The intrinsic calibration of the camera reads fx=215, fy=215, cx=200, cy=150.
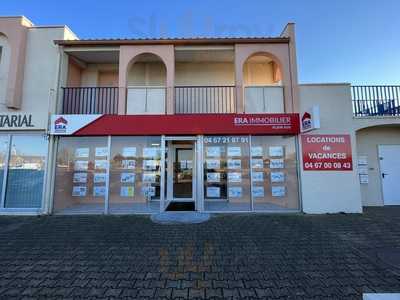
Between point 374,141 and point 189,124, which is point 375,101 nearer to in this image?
point 374,141

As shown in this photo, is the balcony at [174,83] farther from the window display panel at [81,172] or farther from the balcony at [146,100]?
Answer: the window display panel at [81,172]

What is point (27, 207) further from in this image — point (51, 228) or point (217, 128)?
point (217, 128)

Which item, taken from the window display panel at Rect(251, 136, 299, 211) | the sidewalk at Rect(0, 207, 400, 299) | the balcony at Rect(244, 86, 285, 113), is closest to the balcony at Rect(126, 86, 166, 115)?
the balcony at Rect(244, 86, 285, 113)

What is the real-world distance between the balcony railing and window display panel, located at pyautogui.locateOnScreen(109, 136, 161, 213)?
752 centimetres

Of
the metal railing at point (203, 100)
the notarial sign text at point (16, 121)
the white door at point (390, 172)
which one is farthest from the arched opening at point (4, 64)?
the white door at point (390, 172)

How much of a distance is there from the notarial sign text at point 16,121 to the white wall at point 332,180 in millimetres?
9051

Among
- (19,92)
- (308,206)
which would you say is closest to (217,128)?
(308,206)

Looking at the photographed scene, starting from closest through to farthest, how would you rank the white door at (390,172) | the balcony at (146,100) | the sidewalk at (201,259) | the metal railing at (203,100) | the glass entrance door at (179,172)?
the sidewalk at (201,259) < the balcony at (146,100) < the metal railing at (203,100) < the white door at (390,172) < the glass entrance door at (179,172)

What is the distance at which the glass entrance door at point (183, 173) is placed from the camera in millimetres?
8477

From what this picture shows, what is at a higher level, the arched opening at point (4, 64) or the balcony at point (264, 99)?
the arched opening at point (4, 64)

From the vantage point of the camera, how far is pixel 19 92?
7.14m

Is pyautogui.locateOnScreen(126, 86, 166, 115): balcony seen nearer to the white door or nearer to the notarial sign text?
the notarial sign text

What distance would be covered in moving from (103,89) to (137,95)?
1.55 metres

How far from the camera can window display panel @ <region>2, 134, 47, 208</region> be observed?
706cm
